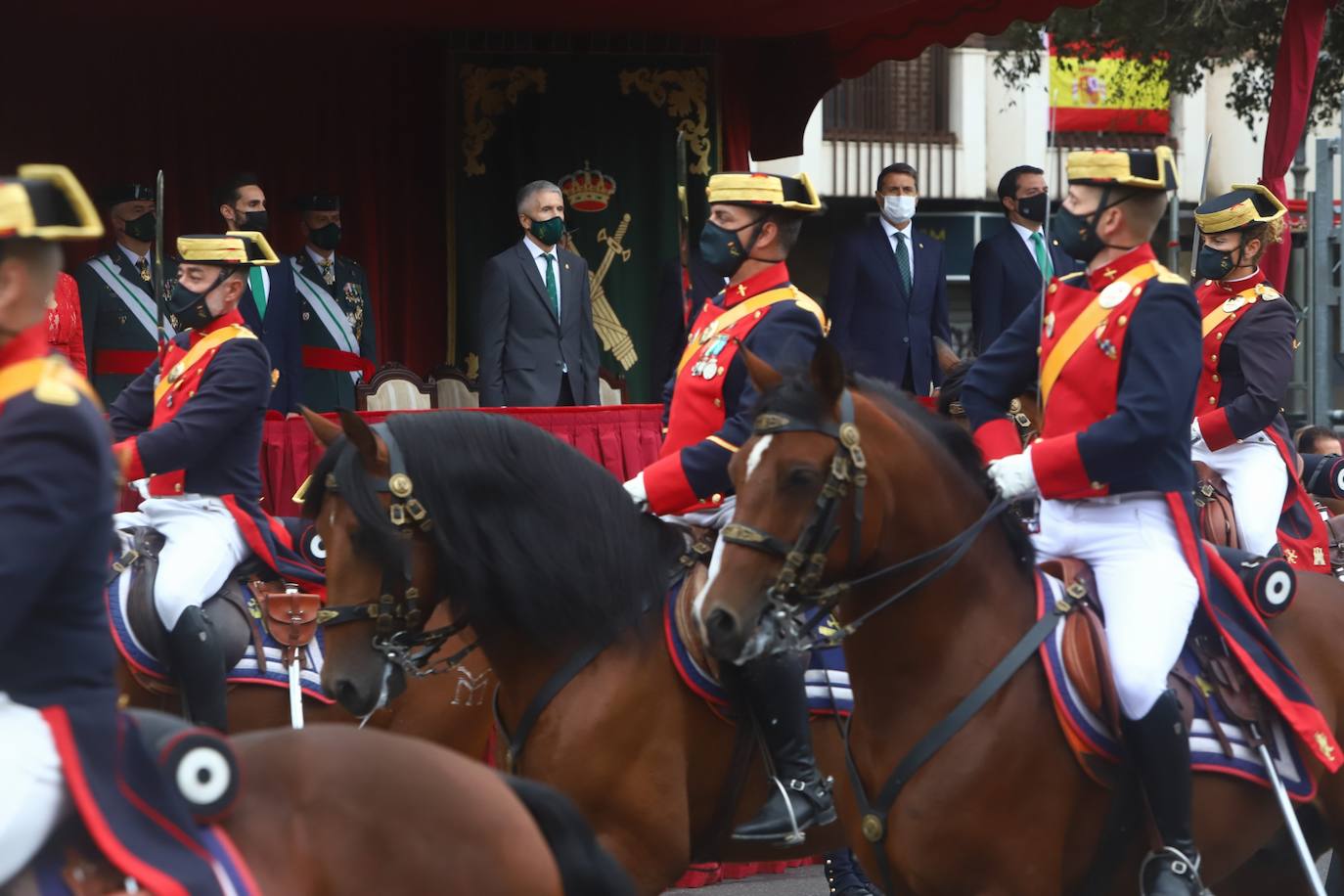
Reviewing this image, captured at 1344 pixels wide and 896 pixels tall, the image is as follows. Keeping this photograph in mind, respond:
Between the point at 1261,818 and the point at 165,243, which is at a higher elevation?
the point at 165,243

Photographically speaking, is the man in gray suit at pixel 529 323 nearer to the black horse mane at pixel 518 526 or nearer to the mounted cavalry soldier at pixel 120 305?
the mounted cavalry soldier at pixel 120 305

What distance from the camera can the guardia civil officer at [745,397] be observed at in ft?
18.4

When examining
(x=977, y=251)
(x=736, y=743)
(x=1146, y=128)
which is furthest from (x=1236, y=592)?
(x=1146, y=128)

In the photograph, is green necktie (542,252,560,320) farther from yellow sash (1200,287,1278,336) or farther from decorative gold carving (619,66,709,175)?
yellow sash (1200,287,1278,336)

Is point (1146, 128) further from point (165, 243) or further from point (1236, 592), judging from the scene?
point (1236, 592)

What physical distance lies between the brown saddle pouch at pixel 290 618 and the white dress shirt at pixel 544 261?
14.9ft

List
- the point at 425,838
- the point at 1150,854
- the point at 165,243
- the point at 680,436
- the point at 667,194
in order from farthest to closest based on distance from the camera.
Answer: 1. the point at 667,194
2. the point at 165,243
3. the point at 680,436
4. the point at 1150,854
5. the point at 425,838

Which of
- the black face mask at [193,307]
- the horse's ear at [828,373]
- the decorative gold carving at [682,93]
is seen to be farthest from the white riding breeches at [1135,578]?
the decorative gold carving at [682,93]

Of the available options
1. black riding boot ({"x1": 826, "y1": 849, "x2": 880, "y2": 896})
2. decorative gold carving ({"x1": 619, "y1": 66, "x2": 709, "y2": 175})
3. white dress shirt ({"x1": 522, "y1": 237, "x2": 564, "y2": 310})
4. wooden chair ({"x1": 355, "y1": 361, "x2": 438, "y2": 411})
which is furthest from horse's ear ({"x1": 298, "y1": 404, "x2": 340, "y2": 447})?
decorative gold carving ({"x1": 619, "y1": 66, "x2": 709, "y2": 175})

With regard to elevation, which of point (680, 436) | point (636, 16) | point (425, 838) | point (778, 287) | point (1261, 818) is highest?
point (636, 16)

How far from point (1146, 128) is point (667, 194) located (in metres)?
18.1

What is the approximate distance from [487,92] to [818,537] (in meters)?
8.50

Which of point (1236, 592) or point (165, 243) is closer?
point (1236, 592)

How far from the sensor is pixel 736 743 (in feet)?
18.8
